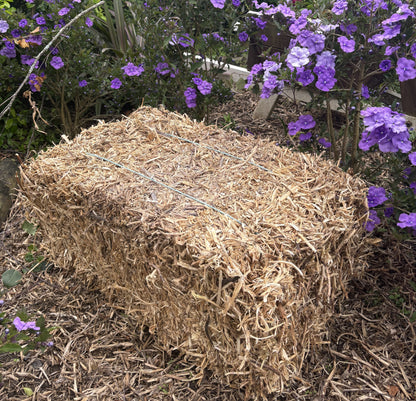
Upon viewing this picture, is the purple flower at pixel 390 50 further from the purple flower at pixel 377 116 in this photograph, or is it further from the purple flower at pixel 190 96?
the purple flower at pixel 190 96

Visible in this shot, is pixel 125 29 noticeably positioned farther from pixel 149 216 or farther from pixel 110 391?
pixel 110 391

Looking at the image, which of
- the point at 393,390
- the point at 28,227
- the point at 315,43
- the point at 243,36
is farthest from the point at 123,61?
the point at 393,390

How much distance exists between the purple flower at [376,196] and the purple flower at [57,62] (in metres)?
2.21

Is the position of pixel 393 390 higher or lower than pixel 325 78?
lower

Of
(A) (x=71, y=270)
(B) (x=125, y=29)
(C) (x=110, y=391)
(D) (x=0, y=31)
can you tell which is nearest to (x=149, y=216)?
(C) (x=110, y=391)

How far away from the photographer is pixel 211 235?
169 centimetres

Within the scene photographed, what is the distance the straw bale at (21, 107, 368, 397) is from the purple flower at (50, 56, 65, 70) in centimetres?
84

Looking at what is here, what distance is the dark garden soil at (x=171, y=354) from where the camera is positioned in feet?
6.41

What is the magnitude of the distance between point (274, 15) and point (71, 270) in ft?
6.40

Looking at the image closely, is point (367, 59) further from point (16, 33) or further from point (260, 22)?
point (16, 33)

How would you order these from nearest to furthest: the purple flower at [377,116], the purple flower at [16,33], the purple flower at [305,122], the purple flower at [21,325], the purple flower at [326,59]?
the purple flower at [21,325], the purple flower at [377,116], the purple flower at [326,59], the purple flower at [305,122], the purple flower at [16,33]

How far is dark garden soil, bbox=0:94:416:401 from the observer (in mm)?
1953

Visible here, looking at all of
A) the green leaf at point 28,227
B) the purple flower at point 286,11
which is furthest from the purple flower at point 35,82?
the purple flower at point 286,11

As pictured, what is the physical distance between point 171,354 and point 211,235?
30.2 inches
